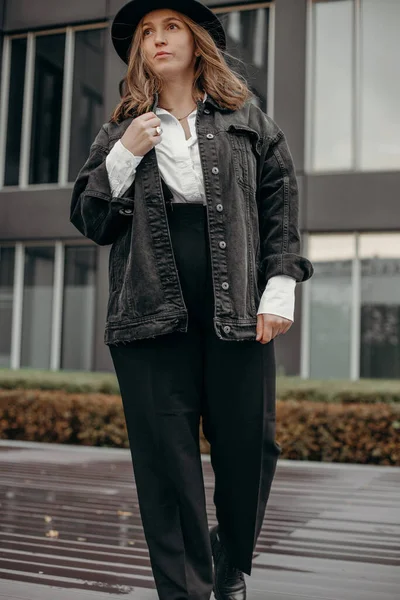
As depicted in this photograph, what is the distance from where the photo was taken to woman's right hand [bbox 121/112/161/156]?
2.50 m

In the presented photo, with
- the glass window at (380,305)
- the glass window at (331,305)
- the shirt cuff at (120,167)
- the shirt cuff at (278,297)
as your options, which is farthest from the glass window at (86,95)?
the shirt cuff at (278,297)

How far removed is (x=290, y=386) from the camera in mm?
9086

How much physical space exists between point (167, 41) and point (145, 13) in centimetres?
13

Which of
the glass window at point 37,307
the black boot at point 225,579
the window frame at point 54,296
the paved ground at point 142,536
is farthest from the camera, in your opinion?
the glass window at point 37,307

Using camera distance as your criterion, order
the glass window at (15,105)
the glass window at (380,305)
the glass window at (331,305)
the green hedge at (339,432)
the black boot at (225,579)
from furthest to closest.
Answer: the glass window at (15,105), the glass window at (331,305), the glass window at (380,305), the green hedge at (339,432), the black boot at (225,579)

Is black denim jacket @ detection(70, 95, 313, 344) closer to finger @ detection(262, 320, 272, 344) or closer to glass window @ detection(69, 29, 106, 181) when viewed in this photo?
finger @ detection(262, 320, 272, 344)

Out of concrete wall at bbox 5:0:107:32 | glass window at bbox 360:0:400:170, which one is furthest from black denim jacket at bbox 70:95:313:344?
concrete wall at bbox 5:0:107:32

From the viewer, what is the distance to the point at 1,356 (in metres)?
14.3

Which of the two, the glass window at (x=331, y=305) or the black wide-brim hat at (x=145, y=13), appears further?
the glass window at (x=331, y=305)

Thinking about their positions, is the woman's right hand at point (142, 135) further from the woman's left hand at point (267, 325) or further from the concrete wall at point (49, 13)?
the concrete wall at point (49, 13)

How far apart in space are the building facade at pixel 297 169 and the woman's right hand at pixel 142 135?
9.72 m

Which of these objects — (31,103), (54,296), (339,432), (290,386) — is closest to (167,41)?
(339,432)

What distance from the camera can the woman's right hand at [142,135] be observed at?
2502 mm

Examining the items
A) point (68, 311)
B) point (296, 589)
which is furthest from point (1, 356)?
point (296, 589)
